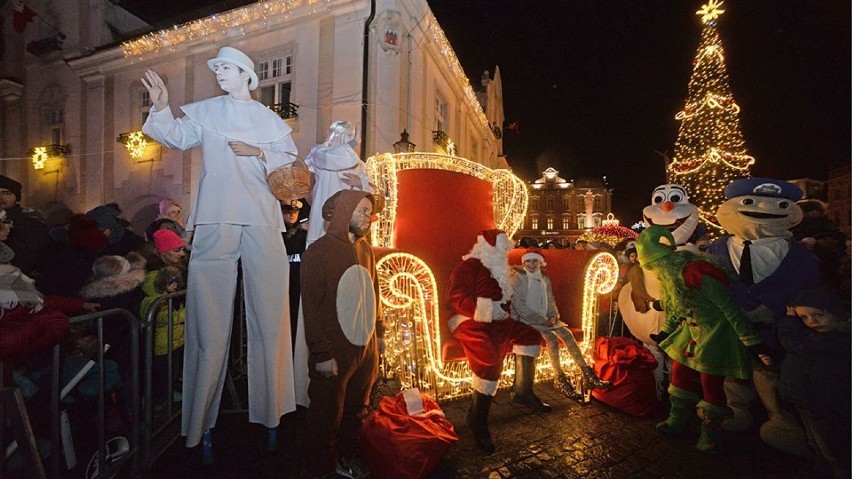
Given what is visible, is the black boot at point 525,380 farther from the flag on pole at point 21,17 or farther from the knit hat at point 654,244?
the flag on pole at point 21,17

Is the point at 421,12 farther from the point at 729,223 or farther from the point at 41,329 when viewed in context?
the point at 41,329

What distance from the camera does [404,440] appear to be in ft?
7.09

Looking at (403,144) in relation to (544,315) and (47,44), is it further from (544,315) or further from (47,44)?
(47,44)


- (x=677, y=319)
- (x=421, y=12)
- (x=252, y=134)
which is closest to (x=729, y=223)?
(x=677, y=319)

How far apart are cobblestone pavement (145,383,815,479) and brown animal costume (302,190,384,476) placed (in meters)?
0.45

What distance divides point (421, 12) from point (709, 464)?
969 cm

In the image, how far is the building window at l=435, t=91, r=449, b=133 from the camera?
11.1m

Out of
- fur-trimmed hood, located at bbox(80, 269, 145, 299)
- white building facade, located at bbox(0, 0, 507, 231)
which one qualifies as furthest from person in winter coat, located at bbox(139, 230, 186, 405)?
white building facade, located at bbox(0, 0, 507, 231)

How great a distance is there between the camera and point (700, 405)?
8.98 ft

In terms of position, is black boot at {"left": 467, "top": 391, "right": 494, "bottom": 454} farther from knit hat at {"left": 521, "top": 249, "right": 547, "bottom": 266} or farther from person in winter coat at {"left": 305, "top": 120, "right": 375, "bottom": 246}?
person in winter coat at {"left": 305, "top": 120, "right": 375, "bottom": 246}

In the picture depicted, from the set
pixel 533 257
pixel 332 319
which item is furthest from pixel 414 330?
pixel 533 257

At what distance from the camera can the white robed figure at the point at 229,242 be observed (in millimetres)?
1989

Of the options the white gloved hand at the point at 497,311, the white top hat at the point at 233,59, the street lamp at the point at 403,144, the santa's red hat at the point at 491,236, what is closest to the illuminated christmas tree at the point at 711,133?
the street lamp at the point at 403,144

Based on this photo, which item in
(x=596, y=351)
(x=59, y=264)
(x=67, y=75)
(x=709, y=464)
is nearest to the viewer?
(x=709, y=464)
